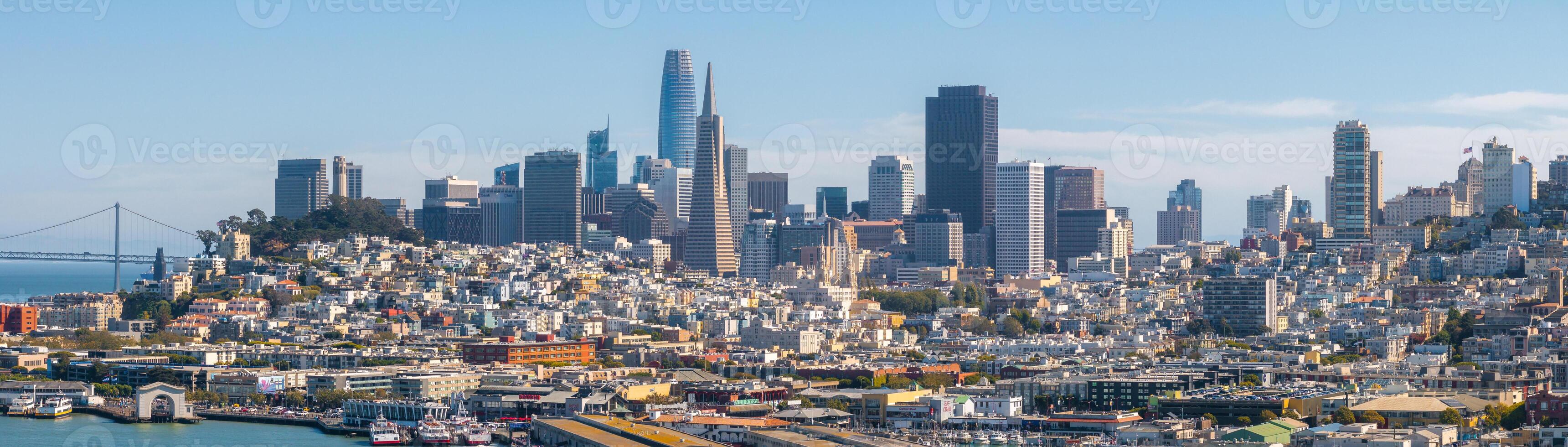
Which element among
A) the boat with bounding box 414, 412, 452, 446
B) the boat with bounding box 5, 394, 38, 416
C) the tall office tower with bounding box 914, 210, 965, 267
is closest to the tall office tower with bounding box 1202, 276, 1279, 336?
the boat with bounding box 414, 412, 452, 446

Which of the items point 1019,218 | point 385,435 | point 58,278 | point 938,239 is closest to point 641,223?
point 938,239

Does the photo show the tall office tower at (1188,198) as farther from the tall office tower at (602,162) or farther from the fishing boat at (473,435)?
the fishing boat at (473,435)

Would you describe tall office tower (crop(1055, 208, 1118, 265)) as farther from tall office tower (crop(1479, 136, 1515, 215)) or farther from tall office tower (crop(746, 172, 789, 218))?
tall office tower (crop(1479, 136, 1515, 215))

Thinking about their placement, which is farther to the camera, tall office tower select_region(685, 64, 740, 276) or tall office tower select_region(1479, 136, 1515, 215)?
tall office tower select_region(685, 64, 740, 276)

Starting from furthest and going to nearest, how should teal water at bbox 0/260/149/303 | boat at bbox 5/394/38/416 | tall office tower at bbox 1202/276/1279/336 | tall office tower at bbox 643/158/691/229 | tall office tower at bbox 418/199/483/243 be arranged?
tall office tower at bbox 643/158/691/229, tall office tower at bbox 418/199/483/243, teal water at bbox 0/260/149/303, tall office tower at bbox 1202/276/1279/336, boat at bbox 5/394/38/416

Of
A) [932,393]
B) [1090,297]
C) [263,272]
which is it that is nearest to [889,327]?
[1090,297]

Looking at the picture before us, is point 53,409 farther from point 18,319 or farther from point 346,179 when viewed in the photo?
point 346,179

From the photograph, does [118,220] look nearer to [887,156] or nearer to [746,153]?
[746,153]
